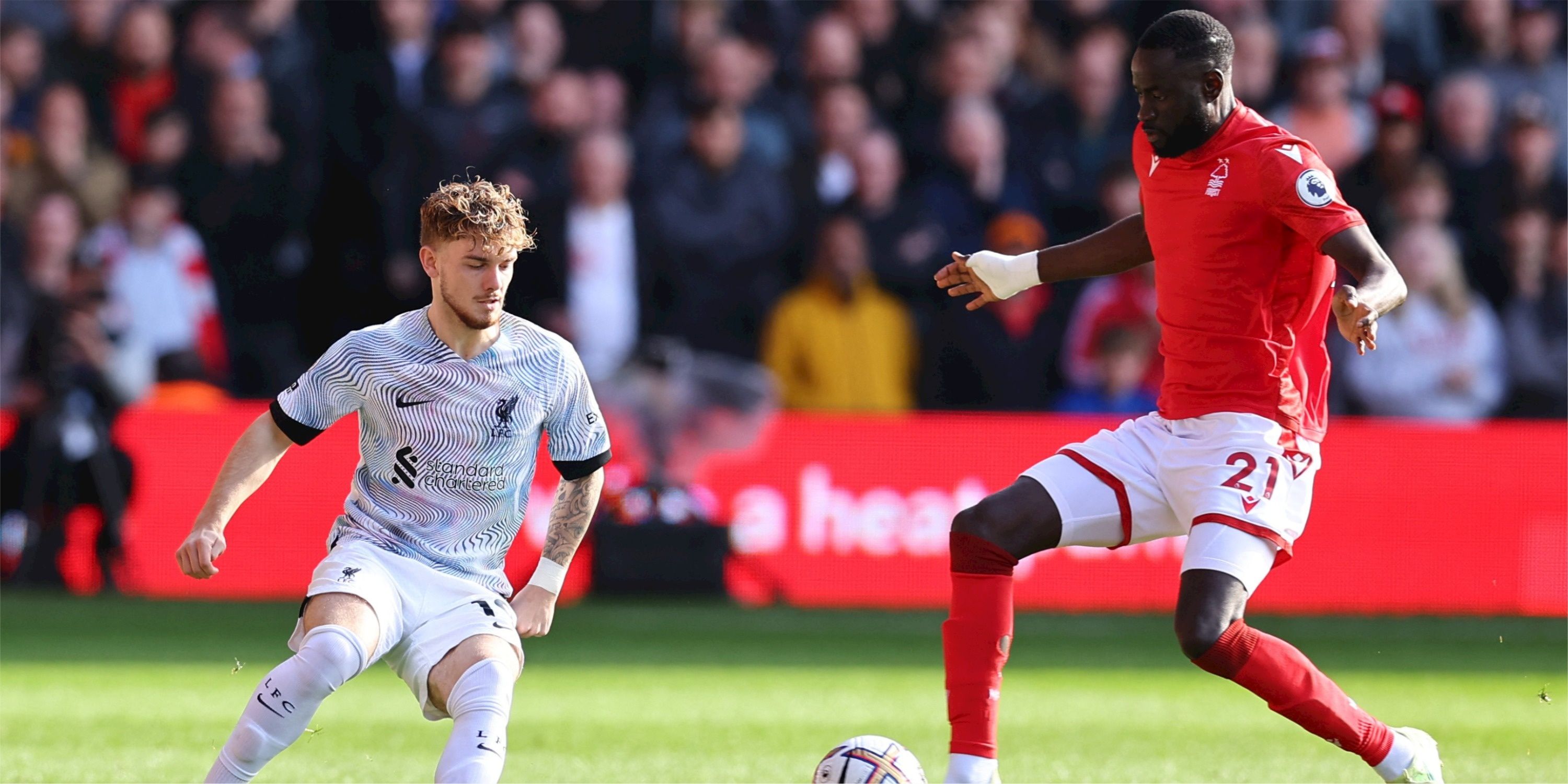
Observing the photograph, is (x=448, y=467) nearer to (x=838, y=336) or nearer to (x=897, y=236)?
(x=838, y=336)

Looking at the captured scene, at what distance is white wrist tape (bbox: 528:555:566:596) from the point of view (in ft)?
15.9

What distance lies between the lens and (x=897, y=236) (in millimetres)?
12102

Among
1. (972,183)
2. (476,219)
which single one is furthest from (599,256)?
(476,219)

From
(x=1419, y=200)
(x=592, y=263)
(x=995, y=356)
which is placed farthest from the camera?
(x=1419, y=200)

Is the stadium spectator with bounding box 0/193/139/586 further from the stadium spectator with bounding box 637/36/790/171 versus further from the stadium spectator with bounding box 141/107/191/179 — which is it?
the stadium spectator with bounding box 637/36/790/171

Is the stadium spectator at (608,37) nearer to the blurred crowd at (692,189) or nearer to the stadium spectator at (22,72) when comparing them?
the blurred crowd at (692,189)

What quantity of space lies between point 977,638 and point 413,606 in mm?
1492

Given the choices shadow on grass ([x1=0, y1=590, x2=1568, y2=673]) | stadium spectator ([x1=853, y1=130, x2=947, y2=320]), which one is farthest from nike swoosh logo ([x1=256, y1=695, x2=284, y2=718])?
stadium spectator ([x1=853, y1=130, x2=947, y2=320])

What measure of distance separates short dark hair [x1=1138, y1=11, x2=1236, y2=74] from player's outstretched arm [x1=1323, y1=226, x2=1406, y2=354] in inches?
24.3

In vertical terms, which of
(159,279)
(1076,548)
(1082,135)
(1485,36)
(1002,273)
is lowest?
(1076,548)

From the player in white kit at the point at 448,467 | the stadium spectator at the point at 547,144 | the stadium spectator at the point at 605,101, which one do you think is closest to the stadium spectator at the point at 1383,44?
the stadium spectator at the point at 605,101

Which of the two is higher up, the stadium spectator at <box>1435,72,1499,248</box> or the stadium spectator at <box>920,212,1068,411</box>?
the stadium spectator at <box>1435,72,1499,248</box>

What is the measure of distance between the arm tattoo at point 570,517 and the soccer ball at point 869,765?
2.84 ft

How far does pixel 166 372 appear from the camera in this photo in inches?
454
